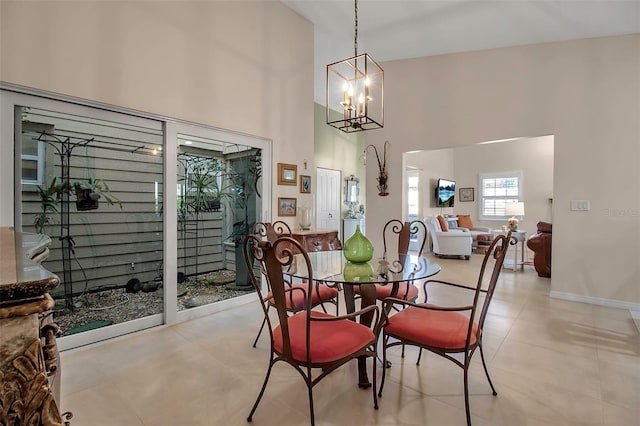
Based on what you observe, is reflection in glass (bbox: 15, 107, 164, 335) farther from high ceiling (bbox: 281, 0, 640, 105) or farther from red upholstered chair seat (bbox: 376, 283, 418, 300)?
high ceiling (bbox: 281, 0, 640, 105)

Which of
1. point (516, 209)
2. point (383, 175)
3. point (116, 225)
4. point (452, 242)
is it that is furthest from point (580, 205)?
point (116, 225)

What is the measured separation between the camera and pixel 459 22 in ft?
12.9

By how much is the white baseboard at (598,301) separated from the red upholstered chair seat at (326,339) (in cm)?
352

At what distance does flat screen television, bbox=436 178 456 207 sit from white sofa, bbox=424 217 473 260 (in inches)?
68.1

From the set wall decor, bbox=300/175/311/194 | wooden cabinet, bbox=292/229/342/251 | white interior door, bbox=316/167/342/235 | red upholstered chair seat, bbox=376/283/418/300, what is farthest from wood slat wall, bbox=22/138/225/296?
white interior door, bbox=316/167/342/235

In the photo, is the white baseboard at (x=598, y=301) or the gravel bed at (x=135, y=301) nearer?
the gravel bed at (x=135, y=301)

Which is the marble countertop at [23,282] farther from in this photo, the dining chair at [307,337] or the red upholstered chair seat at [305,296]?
the red upholstered chair seat at [305,296]

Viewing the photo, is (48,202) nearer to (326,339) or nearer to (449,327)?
(326,339)

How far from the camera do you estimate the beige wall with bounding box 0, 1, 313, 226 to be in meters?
2.25

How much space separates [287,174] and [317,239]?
0.97 meters

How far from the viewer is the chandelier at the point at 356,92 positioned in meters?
2.47

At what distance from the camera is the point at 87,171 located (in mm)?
2648

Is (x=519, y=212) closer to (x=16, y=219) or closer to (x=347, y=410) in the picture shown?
(x=347, y=410)

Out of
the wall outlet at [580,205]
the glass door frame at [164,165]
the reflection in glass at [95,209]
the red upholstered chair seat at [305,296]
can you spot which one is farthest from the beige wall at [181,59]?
the wall outlet at [580,205]
